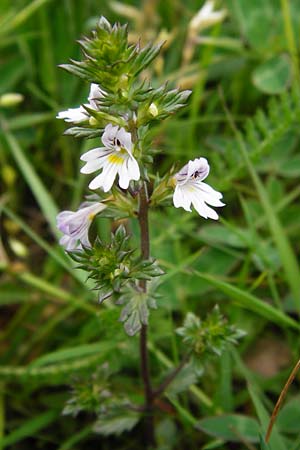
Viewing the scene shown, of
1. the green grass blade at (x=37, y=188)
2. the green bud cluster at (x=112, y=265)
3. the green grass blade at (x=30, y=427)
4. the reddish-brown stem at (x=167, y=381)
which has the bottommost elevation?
the reddish-brown stem at (x=167, y=381)

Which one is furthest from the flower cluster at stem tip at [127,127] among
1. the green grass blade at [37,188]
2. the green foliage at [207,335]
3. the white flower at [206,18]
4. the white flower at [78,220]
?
the white flower at [206,18]

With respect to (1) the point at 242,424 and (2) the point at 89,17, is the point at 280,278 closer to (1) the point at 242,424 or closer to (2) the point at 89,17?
(1) the point at 242,424

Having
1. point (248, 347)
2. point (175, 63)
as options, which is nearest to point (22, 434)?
point (248, 347)

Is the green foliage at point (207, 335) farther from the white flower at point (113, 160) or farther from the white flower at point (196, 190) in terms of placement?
the white flower at point (113, 160)

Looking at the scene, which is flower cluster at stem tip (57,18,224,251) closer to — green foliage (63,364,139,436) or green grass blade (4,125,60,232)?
green foliage (63,364,139,436)

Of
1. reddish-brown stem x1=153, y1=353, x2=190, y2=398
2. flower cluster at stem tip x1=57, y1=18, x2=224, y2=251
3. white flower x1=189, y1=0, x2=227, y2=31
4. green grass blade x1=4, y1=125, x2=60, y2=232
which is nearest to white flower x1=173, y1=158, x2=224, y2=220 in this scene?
flower cluster at stem tip x1=57, y1=18, x2=224, y2=251

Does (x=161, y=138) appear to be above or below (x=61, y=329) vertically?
above
